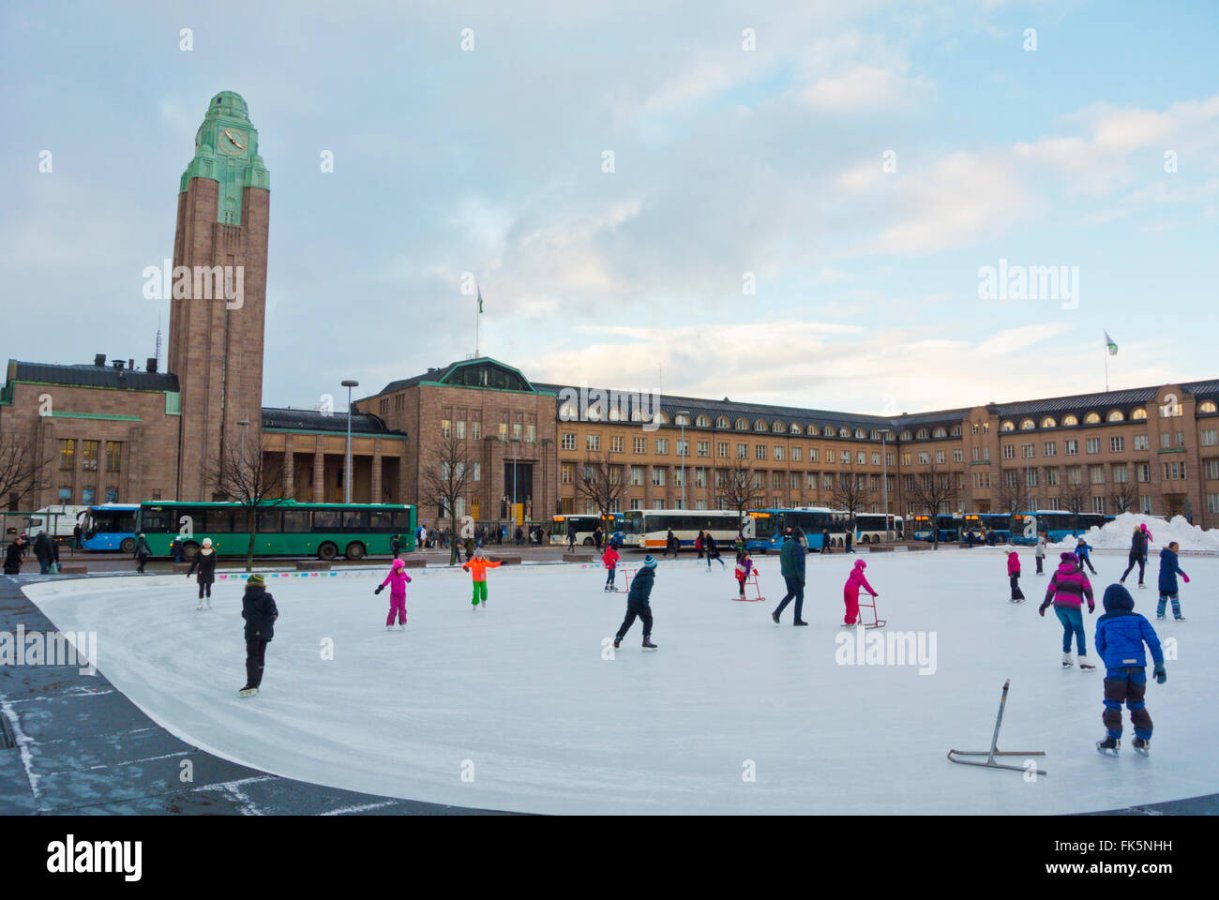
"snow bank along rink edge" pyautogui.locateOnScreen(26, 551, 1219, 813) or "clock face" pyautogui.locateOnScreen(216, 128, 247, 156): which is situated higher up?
"clock face" pyautogui.locateOnScreen(216, 128, 247, 156)

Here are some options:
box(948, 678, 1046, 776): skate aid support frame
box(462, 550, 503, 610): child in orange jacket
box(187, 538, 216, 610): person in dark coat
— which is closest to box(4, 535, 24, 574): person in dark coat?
box(187, 538, 216, 610): person in dark coat

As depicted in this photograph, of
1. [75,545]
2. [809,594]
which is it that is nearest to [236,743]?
[809,594]

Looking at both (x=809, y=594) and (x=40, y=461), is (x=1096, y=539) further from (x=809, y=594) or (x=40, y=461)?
(x=40, y=461)

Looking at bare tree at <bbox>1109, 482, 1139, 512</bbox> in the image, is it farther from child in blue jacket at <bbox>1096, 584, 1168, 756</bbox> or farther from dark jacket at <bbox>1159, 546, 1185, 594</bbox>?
child in blue jacket at <bbox>1096, 584, 1168, 756</bbox>

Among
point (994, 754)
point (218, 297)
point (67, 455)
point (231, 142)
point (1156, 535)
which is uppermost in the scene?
point (231, 142)

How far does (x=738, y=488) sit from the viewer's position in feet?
197

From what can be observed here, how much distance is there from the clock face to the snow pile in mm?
70740

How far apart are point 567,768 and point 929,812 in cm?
273

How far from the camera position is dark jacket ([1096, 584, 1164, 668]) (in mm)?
7137

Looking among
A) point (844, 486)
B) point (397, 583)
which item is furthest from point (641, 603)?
point (844, 486)

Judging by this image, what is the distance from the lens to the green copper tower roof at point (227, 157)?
228 feet

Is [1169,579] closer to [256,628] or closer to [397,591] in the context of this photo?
[397,591]

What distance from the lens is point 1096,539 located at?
2174 inches

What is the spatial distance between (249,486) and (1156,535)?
5423 centimetres
